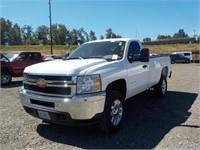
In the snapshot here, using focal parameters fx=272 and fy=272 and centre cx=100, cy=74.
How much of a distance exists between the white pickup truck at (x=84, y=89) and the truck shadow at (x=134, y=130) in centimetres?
32

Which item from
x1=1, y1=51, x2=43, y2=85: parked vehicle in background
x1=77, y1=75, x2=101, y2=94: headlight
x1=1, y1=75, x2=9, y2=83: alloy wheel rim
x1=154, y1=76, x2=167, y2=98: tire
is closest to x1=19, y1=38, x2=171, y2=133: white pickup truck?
x1=77, y1=75, x2=101, y2=94: headlight

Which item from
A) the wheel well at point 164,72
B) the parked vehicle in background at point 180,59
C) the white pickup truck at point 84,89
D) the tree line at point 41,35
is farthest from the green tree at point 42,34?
the white pickup truck at point 84,89

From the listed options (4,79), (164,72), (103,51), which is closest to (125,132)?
(103,51)

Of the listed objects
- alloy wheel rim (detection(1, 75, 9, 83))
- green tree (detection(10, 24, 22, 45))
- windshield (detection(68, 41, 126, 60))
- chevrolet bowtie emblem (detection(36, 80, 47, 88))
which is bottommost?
alloy wheel rim (detection(1, 75, 9, 83))

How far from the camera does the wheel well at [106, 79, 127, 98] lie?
5459 millimetres

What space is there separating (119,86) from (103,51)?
1016 mm

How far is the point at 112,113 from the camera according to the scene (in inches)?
211

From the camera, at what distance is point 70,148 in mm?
4668

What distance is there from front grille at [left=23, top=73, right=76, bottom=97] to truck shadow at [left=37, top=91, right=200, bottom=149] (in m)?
0.91

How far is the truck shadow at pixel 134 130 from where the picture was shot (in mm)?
4876

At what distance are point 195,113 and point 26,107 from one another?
13.7 ft

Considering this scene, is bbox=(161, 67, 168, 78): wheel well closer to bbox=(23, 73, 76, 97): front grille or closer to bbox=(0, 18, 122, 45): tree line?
bbox=(23, 73, 76, 97): front grille

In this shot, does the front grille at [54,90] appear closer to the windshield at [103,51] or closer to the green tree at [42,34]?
the windshield at [103,51]

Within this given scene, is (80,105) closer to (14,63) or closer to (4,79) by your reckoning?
(4,79)
